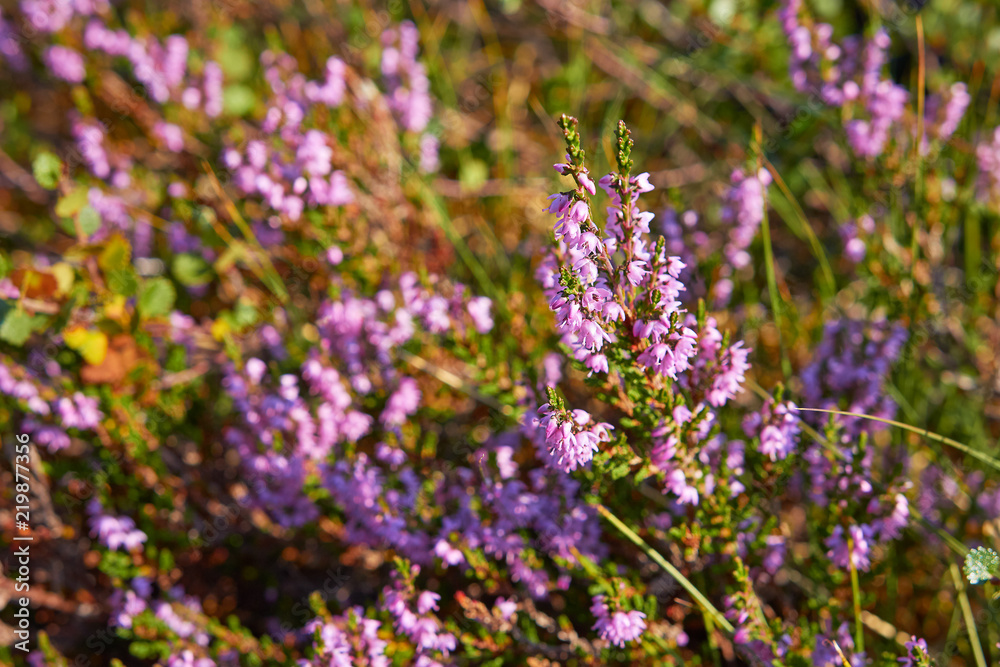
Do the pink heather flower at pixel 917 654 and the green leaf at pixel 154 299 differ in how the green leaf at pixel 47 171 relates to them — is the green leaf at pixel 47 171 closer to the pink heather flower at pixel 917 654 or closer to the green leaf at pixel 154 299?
the green leaf at pixel 154 299

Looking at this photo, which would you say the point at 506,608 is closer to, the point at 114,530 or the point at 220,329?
the point at 114,530

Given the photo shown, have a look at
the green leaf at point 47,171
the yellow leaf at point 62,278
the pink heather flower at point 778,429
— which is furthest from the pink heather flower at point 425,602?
the green leaf at point 47,171

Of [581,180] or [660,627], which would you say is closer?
[581,180]

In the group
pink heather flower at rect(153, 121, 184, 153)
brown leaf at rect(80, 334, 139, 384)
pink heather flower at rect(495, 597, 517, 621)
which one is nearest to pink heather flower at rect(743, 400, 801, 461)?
pink heather flower at rect(495, 597, 517, 621)

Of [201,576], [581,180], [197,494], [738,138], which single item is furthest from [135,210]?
[738,138]

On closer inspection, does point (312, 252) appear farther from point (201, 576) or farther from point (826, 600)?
point (826, 600)

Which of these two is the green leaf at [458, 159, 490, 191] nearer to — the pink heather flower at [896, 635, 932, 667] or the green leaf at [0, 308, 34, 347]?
the green leaf at [0, 308, 34, 347]
